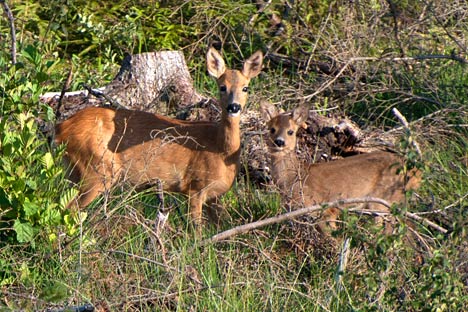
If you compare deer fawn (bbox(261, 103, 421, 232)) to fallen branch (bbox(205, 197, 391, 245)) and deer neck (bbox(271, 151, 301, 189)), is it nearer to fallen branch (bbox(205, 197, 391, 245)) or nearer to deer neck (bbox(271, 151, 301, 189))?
deer neck (bbox(271, 151, 301, 189))

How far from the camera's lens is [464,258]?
6.04 metres

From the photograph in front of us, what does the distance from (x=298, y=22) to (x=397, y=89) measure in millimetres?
2207

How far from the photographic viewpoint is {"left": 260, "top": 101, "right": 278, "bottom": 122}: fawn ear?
9.05 metres

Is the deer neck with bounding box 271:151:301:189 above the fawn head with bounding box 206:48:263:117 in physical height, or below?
below

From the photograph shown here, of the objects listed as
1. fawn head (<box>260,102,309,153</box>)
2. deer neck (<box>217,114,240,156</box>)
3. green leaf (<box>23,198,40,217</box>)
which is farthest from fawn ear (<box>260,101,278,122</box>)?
green leaf (<box>23,198,40,217</box>)

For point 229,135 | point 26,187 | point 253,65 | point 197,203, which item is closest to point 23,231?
point 26,187

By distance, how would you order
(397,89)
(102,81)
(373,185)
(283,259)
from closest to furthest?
(283,259) < (373,185) < (397,89) < (102,81)

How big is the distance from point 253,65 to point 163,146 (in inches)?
42.2

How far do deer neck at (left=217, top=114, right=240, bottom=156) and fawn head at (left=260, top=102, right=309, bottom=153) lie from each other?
339mm

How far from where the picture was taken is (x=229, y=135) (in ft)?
28.2

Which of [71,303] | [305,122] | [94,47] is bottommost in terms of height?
[94,47]

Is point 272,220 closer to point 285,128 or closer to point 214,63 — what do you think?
point 285,128

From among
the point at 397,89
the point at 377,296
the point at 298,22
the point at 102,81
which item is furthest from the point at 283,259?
the point at 298,22

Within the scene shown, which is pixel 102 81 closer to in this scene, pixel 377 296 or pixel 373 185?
pixel 373 185
